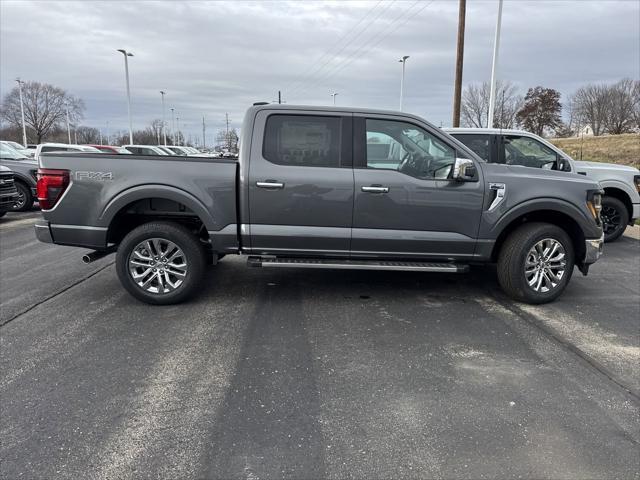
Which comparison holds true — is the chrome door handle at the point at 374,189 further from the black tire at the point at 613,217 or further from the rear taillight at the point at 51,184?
the black tire at the point at 613,217

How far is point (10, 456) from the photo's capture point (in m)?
2.72

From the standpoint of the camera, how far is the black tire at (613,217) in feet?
29.8

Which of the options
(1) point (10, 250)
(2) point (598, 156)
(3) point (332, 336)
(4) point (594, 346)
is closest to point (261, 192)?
(3) point (332, 336)

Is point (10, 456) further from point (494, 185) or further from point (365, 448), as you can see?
point (494, 185)

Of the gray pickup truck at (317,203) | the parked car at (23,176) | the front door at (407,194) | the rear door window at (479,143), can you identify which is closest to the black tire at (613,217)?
the rear door window at (479,143)

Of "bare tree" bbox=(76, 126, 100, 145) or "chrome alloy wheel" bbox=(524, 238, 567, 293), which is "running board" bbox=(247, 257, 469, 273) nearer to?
"chrome alloy wheel" bbox=(524, 238, 567, 293)

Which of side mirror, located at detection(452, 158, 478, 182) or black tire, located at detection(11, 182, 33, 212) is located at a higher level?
side mirror, located at detection(452, 158, 478, 182)

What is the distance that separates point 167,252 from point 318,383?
2.41m

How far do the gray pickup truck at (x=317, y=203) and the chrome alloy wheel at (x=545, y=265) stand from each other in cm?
2

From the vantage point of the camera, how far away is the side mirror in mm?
4906

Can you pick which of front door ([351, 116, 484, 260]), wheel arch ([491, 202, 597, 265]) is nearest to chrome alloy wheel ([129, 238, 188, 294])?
front door ([351, 116, 484, 260])

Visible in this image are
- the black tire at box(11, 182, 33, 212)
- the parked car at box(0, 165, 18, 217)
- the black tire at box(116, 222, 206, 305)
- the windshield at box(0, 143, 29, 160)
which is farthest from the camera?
the windshield at box(0, 143, 29, 160)

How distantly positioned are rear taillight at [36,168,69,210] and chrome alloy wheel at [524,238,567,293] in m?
4.85

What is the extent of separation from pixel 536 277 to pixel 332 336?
8.00 feet
